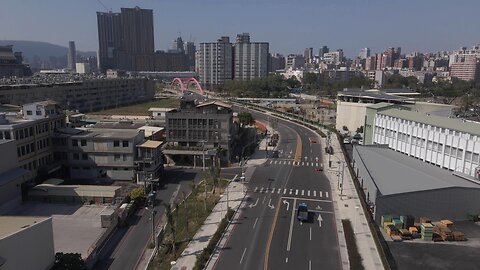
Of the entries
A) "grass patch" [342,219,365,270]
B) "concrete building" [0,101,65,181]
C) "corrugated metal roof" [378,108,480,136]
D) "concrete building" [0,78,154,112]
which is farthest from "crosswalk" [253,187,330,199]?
"concrete building" [0,78,154,112]

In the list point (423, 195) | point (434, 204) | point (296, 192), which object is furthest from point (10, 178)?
point (434, 204)

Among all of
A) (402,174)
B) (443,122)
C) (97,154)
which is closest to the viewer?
(402,174)

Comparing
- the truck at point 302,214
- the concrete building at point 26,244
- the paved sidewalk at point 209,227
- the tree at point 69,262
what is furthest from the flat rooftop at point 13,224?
the truck at point 302,214

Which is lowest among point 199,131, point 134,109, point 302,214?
point 302,214

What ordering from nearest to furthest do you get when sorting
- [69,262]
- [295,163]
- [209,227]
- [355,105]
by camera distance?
1. [69,262]
2. [209,227]
3. [295,163]
4. [355,105]

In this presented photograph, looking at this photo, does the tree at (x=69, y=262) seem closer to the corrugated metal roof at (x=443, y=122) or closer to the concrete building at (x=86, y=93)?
the corrugated metal roof at (x=443, y=122)

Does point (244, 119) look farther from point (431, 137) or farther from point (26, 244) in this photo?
point (26, 244)

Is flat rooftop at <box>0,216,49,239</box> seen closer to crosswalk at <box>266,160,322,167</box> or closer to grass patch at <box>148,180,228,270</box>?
grass patch at <box>148,180,228,270</box>
